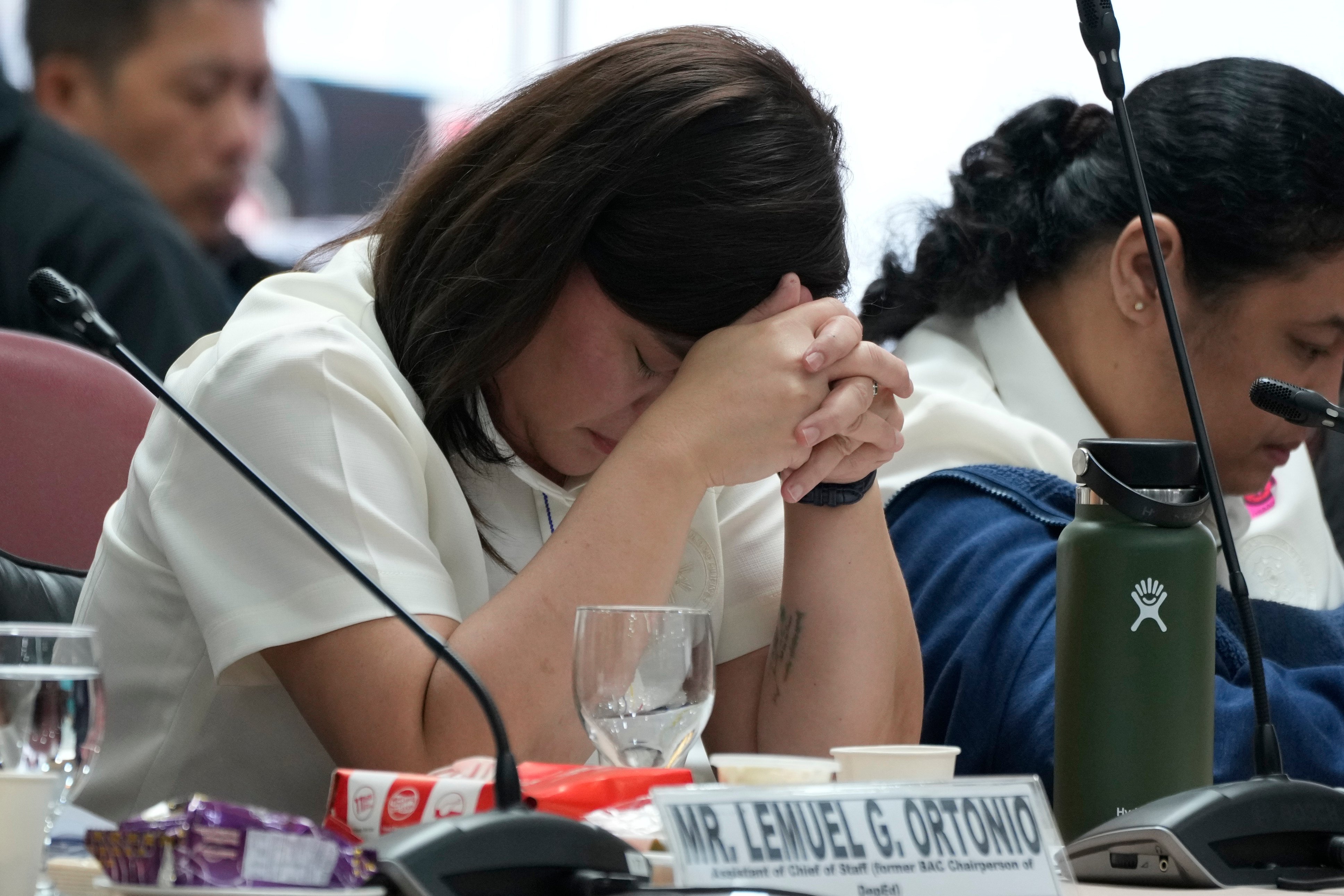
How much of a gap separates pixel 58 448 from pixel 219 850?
1.02 meters

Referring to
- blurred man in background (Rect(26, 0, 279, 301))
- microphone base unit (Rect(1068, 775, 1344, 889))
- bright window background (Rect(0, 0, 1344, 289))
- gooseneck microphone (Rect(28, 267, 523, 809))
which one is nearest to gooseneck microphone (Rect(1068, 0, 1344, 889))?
microphone base unit (Rect(1068, 775, 1344, 889))

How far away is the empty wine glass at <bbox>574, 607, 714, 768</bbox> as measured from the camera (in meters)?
0.75

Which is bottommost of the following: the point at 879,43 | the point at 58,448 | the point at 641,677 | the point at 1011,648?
the point at 1011,648

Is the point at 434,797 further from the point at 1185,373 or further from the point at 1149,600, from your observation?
the point at 1185,373

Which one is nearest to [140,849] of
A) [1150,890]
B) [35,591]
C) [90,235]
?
[1150,890]

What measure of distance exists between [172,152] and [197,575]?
2013mm

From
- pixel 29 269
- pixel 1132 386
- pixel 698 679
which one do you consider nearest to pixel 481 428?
pixel 698 679

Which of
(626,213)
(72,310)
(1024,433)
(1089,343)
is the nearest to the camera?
(72,310)

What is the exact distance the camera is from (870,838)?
1.88 feet

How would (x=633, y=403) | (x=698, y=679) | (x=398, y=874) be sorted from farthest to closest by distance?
(x=633, y=403), (x=698, y=679), (x=398, y=874)

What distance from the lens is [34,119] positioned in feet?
7.52

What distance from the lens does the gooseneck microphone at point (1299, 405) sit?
0.87 meters

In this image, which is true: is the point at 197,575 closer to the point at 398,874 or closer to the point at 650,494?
the point at 650,494

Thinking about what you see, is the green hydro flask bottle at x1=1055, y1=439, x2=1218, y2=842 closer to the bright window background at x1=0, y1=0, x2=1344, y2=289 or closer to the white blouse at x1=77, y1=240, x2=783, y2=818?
the white blouse at x1=77, y1=240, x2=783, y2=818
